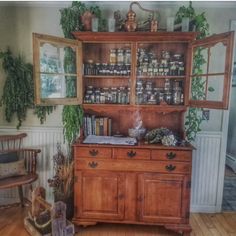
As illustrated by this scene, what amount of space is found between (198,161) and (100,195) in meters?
1.21

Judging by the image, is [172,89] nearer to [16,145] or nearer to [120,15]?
[120,15]

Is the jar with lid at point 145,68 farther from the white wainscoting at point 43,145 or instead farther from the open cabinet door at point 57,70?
the white wainscoting at point 43,145

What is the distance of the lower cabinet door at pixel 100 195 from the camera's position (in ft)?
7.92

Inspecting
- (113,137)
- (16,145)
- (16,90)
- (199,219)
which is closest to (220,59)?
(113,137)

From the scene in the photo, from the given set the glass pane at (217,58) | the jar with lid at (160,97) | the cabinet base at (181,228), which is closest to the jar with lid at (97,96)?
the jar with lid at (160,97)

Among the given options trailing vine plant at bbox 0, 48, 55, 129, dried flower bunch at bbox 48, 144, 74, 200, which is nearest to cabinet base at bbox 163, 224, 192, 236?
dried flower bunch at bbox 48, 144, 74, 200

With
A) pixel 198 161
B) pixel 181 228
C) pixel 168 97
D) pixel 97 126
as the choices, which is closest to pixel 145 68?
pixel 168 97

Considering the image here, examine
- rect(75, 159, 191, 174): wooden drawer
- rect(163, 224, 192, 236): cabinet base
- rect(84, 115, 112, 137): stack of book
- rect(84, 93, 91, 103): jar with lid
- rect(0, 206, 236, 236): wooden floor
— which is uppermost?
rect(84, 93, 91, 103): jar with lid

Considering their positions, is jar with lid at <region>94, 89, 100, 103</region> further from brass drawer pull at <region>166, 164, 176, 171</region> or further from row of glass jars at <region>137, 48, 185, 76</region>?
brass drawer pull at <region>166, 164, 176, 171</region>

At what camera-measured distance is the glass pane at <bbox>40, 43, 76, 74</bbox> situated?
230cm

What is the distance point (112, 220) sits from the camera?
2.47m

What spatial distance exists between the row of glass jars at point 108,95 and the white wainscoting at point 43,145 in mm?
583

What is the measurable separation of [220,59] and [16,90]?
227cm

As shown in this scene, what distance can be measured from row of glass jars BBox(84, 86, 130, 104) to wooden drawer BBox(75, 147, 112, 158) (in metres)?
0.53
